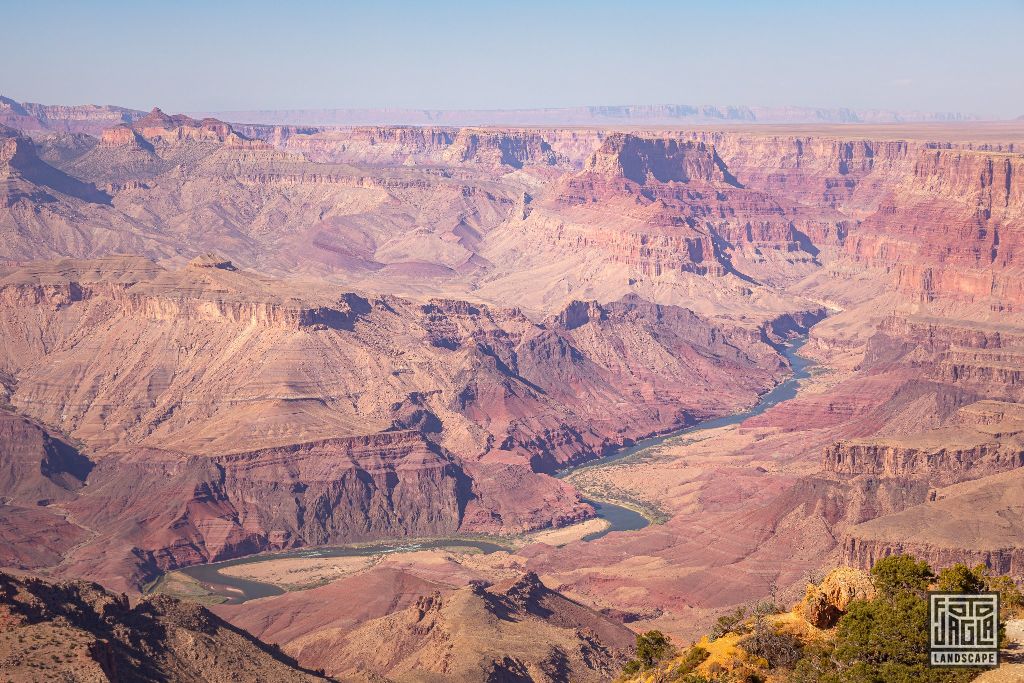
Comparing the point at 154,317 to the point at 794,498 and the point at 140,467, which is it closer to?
the point at 140,467

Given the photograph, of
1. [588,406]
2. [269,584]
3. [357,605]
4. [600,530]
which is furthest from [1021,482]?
[588,406]

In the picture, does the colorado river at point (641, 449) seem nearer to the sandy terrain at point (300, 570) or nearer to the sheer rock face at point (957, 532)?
the sandy terrain at point (300, 570)

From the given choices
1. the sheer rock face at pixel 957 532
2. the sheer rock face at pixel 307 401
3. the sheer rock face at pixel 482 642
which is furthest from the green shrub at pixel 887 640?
the sheer rock face at pixel 307 401

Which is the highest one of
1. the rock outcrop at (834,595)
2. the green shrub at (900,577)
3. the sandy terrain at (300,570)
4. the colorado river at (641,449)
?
the green shrub at (900,577)

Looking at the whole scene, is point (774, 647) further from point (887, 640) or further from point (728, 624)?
point (728, 624)

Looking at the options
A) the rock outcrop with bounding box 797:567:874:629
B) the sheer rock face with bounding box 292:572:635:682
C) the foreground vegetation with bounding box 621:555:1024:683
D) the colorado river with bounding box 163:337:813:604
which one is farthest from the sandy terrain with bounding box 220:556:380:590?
the rock outcrop with bounding box 797:567:874:629

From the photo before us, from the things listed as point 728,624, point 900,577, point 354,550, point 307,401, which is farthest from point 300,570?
point 900,577

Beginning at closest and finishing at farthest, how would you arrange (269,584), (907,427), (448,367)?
(269,584) → (907,427) → (448,367)
